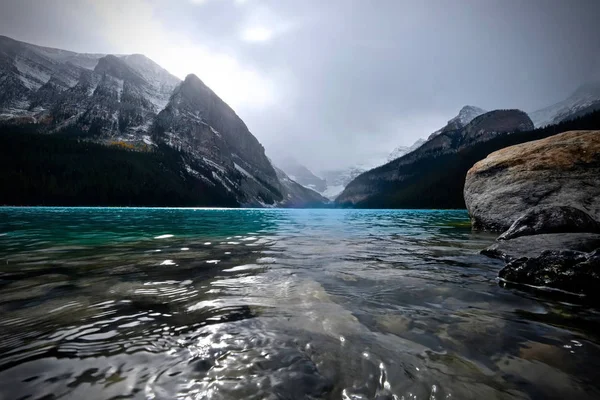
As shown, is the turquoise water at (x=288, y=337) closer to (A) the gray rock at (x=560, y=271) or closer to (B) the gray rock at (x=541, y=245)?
(A) the gray rock at (x=560, y=271)

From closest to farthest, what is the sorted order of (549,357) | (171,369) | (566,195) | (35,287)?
(171,369)
(549,357)
(35,287)
(566,195)

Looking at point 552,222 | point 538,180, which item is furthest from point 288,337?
point 538,180

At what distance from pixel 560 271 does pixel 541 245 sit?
10.0 ft

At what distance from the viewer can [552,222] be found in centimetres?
1115

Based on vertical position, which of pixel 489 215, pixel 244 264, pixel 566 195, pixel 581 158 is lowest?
pixel 244 264

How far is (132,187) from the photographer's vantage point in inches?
5236

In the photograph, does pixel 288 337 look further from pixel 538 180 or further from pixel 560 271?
pixel 538 180

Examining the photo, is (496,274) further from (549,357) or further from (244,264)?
(244,264)

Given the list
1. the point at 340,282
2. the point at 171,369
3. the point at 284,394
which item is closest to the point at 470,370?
the point at 284,394

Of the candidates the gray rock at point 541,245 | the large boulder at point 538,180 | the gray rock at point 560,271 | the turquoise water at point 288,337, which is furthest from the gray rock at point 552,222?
the turquoise water at point 288,337

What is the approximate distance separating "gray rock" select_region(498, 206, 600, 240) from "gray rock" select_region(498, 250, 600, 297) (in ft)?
20.1

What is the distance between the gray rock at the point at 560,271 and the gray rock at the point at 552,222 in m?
6.13

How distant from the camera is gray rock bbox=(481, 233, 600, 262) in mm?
7848

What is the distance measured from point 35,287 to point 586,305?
11191mm
